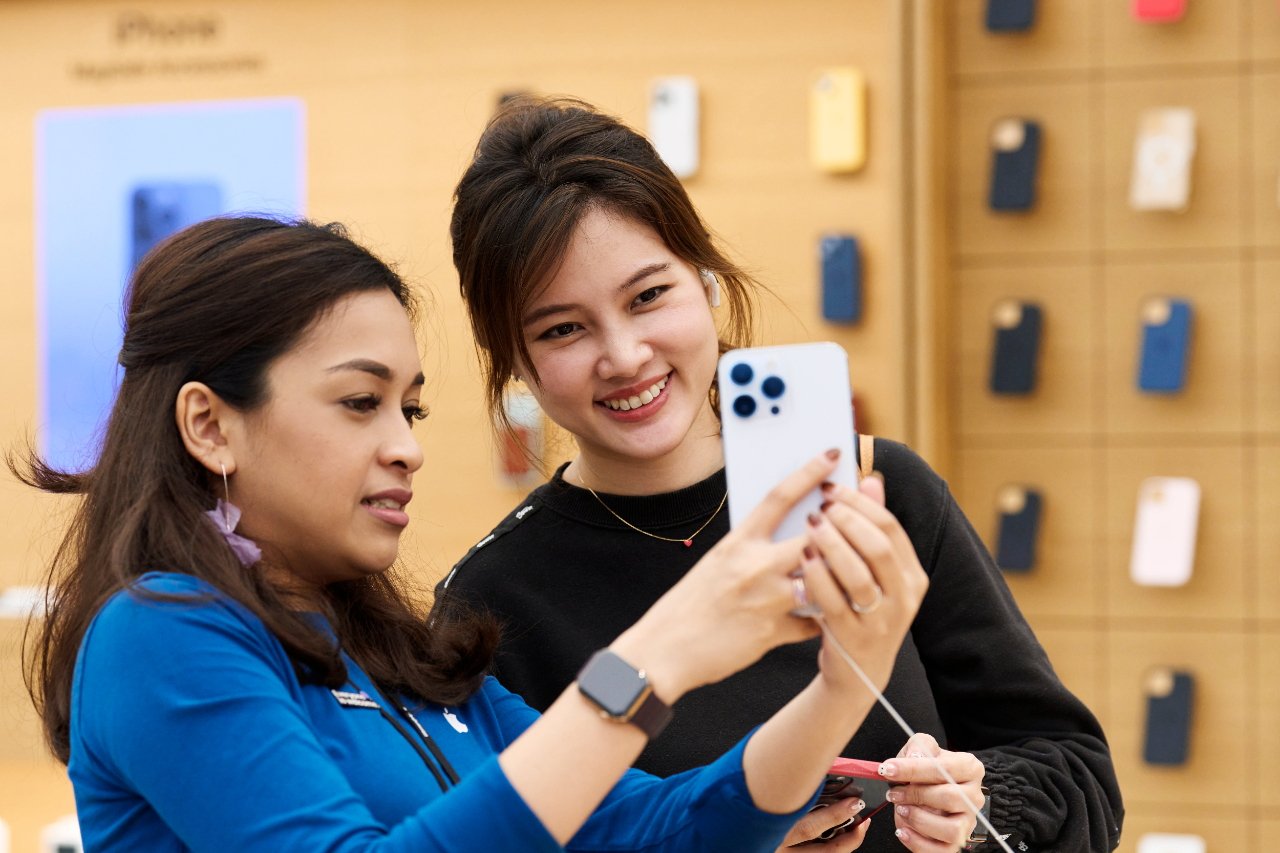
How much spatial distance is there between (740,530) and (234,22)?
3.34 meters

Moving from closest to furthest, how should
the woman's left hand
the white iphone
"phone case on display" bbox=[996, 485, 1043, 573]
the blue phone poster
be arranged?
the white iphone
the woman's left hand
"phone case on display" bbox=[996, 485, 1043, 573]
the blue phone poster

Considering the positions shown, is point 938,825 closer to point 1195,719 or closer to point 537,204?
point 537,204

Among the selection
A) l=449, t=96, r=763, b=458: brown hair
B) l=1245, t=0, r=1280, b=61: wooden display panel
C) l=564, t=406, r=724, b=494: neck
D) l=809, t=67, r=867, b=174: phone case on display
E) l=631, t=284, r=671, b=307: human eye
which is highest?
l=1245, t=0, r=1280, b=61: wooden display panel

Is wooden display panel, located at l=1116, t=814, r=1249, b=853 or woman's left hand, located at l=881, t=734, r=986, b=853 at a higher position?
woman's left hand, located at l=881, t=734, r=986, b=853

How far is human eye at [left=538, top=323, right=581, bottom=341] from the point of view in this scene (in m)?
1.54

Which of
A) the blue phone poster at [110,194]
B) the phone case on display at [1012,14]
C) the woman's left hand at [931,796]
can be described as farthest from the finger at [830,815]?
the blue phone poster at [110,194]

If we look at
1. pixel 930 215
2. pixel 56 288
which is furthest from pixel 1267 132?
pixel 56 288

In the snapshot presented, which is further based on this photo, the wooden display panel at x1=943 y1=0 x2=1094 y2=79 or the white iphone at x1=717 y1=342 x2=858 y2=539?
the wooden display panel at x1=943 y1=0 x2=1094 y2=79

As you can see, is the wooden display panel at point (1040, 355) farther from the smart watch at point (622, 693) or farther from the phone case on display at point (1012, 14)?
the smart watch at point (622, 693)

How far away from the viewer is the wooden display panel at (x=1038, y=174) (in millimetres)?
3604

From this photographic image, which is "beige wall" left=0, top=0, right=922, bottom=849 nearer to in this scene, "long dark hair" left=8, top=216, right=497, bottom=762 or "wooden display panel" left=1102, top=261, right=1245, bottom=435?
"wooden display panel" left=1102, top=261, right=1245, bottom=435

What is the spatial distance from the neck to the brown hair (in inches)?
6.0

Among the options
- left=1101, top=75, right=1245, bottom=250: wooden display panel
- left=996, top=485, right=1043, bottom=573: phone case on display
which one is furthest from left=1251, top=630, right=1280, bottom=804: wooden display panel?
left=1101, top=75, right=1245, bottom=250: wooden display panel

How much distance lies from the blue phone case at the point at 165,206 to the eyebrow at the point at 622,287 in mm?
2654
